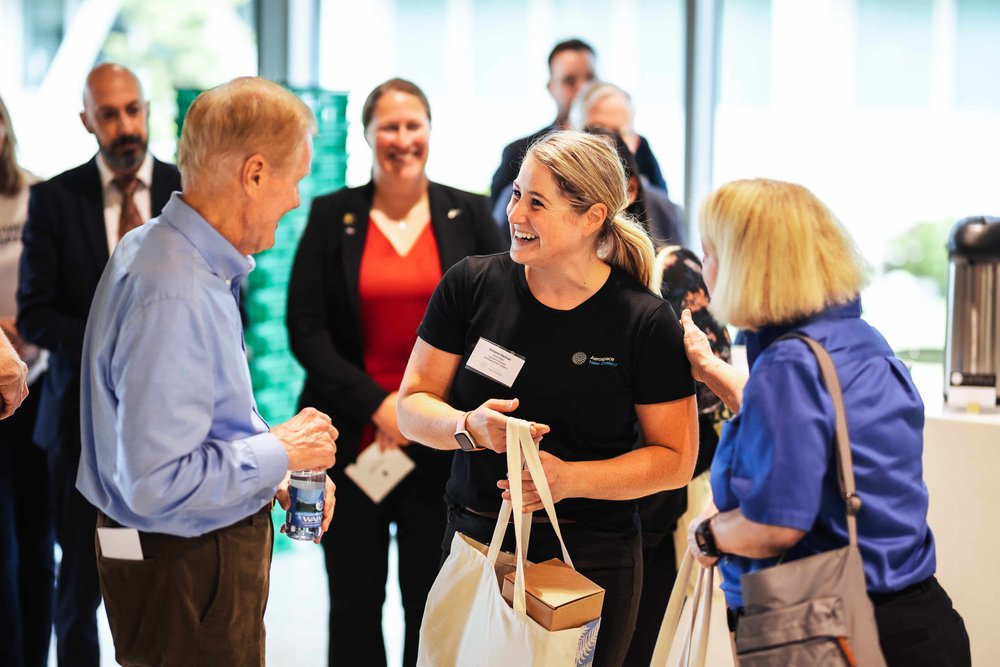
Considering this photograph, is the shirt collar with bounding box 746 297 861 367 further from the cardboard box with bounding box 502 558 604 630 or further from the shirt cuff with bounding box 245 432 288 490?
the shirt cuff with bounding box 245 432 288 490

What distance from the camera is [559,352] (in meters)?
2.15

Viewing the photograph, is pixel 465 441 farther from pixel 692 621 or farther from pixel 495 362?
pixel 692 621

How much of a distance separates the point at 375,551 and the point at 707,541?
4.37 feet

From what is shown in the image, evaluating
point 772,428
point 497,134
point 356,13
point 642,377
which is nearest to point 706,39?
point 497,134

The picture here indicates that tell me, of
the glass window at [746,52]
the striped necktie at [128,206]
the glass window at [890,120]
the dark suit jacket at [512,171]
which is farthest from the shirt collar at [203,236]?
the glass window at [746,52]

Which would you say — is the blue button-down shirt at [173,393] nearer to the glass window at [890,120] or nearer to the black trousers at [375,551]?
the black trousers at [375,551]

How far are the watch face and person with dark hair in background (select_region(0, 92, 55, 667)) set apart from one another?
166 cm

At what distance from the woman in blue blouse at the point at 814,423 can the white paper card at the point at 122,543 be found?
3.32ft

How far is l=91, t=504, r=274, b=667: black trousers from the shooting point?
1885 mm

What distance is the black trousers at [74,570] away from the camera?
3.04 metres

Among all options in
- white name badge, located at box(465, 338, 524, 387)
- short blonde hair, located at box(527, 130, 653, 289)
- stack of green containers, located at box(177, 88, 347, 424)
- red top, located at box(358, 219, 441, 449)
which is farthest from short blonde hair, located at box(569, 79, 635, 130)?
white name badge, located at box(465, 338, 524, 387)

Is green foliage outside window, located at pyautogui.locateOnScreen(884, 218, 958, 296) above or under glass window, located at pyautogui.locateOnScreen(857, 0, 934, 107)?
under

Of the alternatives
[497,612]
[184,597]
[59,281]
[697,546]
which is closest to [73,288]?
[59,281]

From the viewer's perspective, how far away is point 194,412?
1.75 m
